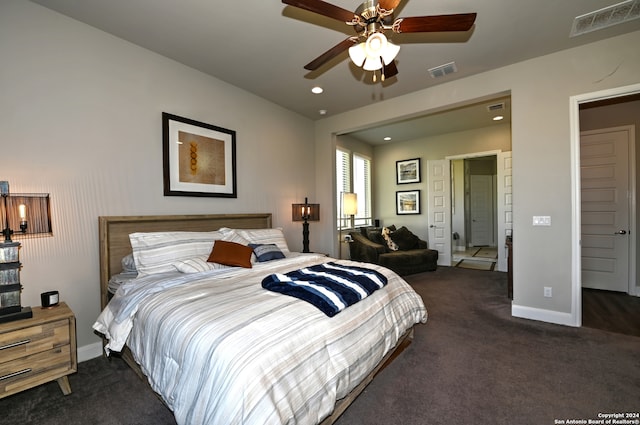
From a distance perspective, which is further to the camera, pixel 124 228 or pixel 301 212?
pixel 301 212

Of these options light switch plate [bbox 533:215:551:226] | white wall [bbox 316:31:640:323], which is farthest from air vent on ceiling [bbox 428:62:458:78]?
light switch plate [bbox 533:215:551:226]

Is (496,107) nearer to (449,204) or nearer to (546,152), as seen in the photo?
(546,152)

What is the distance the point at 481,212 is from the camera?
27.9 feet

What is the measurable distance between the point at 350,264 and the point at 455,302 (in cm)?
203

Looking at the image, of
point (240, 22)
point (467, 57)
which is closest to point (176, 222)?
point (240, 22)

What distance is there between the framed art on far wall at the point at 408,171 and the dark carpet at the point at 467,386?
425 centimetres

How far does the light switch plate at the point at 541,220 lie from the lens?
10.1 ft

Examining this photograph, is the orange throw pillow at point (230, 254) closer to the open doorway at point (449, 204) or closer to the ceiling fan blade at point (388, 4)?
the ceiling fan blade at point (388, 4)

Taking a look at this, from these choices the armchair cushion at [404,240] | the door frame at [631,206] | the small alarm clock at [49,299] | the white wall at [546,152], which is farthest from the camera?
the armchair cushion at [404,240]

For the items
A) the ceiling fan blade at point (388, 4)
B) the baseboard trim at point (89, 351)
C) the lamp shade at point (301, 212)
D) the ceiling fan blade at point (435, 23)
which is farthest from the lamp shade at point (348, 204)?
the baseboard trim at point (89, 351)

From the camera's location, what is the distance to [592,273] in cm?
417

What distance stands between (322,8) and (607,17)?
2.66 meters

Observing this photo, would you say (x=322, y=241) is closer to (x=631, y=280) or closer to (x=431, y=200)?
(x=431, y=200)

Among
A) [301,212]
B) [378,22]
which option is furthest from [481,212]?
[378,22]
